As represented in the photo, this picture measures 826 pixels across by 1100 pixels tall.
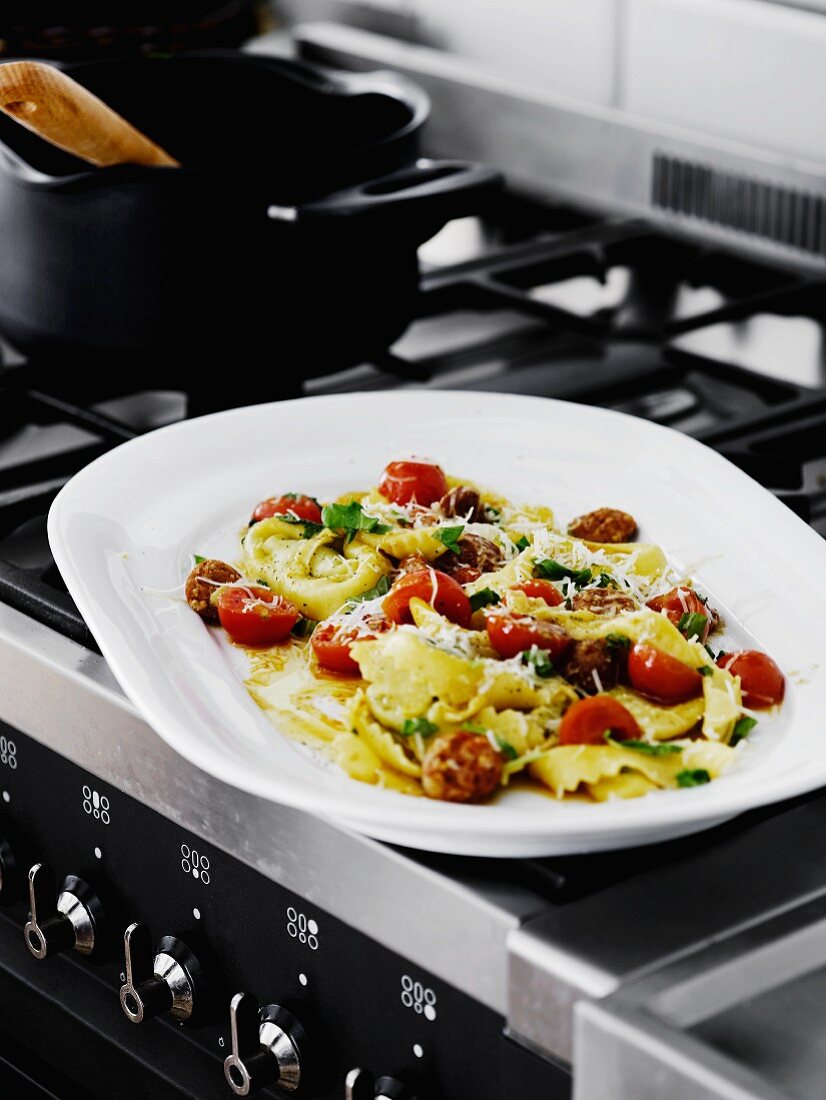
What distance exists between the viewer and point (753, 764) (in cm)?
79

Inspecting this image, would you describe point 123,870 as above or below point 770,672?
below

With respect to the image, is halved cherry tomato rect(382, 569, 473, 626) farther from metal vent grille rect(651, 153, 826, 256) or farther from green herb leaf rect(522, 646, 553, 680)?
metal vent grille rect(651, 153, 826, 256)

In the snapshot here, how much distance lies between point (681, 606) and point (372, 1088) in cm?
29

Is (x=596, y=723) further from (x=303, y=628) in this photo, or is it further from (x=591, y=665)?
(x=303, y=628)

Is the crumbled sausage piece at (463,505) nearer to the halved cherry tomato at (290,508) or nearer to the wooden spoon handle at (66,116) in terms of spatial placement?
the halved cherry tomato at (290,508)

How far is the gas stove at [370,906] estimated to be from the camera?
0.71 m

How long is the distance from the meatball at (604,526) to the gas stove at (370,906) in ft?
0.54

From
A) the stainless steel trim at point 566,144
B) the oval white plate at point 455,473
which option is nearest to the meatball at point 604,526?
the oval white plate at point 455,473

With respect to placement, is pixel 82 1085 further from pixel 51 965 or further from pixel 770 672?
pixel 770 672

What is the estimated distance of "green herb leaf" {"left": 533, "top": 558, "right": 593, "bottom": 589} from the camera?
→ 0.95m

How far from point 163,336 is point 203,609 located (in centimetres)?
32

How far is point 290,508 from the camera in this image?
3.41ft

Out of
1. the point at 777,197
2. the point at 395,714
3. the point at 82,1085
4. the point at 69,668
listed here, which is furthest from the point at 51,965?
the point at 777,197

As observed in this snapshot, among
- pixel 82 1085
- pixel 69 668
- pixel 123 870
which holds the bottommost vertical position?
pixel 82 1085
